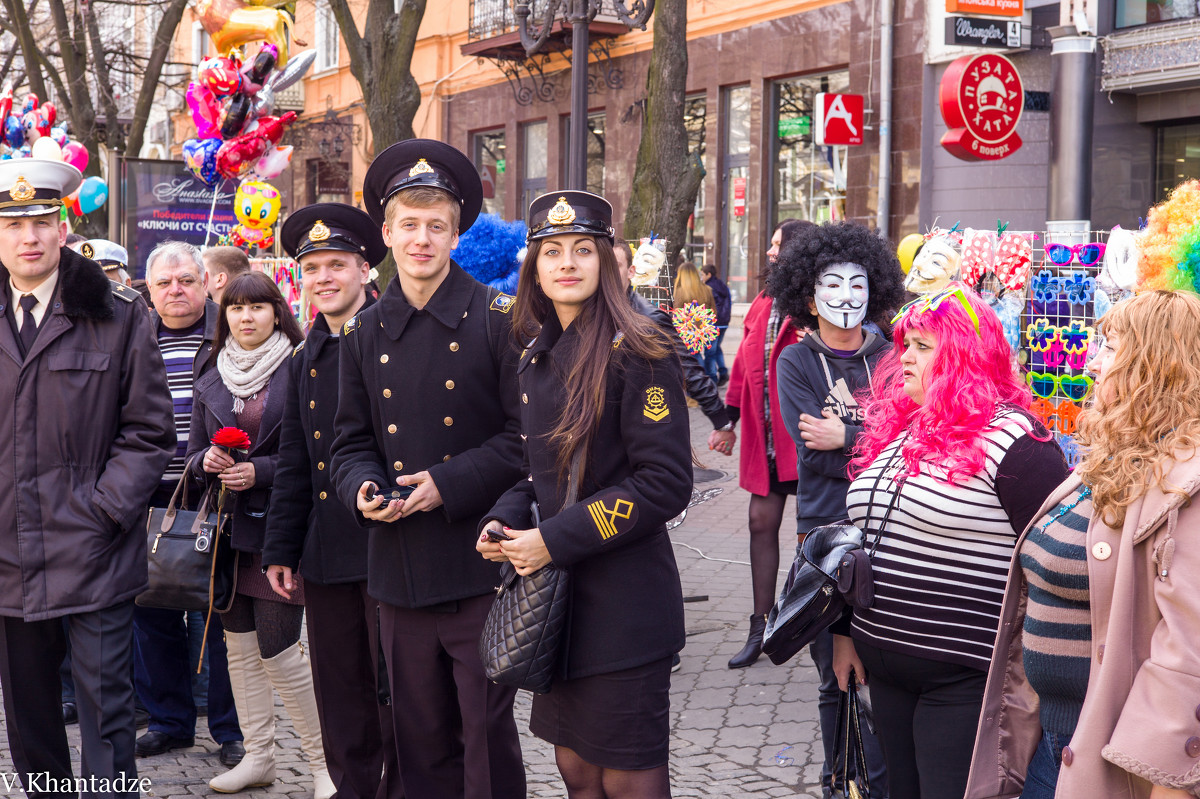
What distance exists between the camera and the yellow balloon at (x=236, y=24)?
11180mm

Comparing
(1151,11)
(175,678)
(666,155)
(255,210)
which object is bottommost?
(175,678)

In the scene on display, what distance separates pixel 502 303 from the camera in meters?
3.79

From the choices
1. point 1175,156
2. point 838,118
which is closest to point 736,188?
point 838,118

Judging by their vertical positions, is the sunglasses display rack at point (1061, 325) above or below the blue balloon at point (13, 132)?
below

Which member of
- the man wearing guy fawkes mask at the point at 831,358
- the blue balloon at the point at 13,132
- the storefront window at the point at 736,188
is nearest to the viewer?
the man wearing guy fawkes mask at the point at 831,358

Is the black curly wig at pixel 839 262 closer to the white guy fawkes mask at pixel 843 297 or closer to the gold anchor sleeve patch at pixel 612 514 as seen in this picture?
the white guy fawkes mask at pixel 843 297

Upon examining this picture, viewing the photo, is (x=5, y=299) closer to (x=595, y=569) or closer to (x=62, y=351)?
(x=62, y=351)

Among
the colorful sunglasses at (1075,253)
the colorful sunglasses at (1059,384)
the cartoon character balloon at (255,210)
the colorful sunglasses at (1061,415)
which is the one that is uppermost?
the cartoon character balloon at (255,210)

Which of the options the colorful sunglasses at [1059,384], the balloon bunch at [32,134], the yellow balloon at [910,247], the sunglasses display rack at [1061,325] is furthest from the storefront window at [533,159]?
the colorful sunglasses at [1059,384]

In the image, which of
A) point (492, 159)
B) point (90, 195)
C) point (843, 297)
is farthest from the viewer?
point (492, 159)

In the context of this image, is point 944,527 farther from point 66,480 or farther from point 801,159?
point 801,159

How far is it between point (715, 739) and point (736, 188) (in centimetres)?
1342

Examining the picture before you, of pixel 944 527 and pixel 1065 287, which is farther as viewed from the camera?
pixel 1065 287

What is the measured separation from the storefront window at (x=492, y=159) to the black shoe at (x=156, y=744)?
19003mm
